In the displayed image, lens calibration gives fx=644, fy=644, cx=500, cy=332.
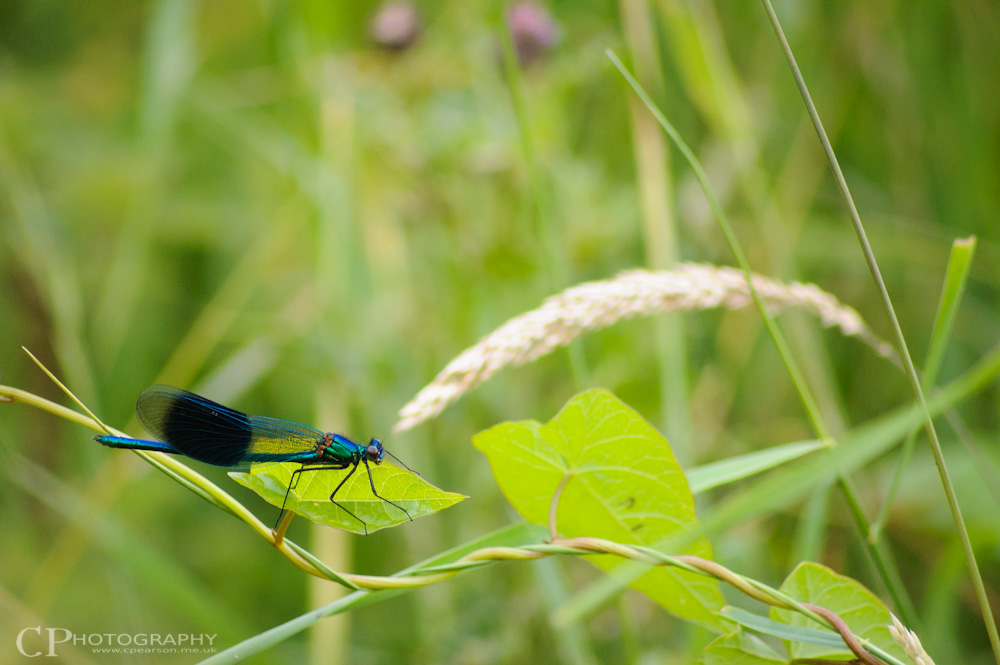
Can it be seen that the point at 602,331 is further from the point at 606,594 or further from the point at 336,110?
the point at 606,594

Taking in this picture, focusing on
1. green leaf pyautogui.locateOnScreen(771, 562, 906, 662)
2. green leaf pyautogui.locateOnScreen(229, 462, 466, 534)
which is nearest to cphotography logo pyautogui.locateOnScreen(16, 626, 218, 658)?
green leaf pyautogui.locateOnScreen(229, 462, 466, 534)

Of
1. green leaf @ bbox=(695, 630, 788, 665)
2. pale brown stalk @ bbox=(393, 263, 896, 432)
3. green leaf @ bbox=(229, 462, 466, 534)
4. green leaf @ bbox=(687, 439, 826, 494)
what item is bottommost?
green leaf @ bbox=(695, 630, 788, 665)

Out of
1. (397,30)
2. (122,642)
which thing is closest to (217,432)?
(122,642)

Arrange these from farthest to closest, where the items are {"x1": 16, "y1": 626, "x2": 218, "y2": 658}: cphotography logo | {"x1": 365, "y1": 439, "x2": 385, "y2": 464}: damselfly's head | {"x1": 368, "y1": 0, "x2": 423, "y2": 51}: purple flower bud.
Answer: {"x1": 368, "y1": 0, "x2": 423, "y2": 51}: purple flower bud
{"x1": 16, "y1": 626, "x2": 218, "y2": 658}: cphotography logo
{"x1": 365, "y1": 439, "x2": 385, "y2": 464}: damselfly's head

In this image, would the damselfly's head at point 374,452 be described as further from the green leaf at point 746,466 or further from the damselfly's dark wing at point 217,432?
the green leaf at point 746,466

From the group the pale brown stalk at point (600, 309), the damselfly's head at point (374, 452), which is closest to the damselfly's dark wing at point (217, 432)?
the damselfly's head at point (374, 452)

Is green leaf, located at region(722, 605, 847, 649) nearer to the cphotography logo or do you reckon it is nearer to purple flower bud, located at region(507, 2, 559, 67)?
the cphotography logo

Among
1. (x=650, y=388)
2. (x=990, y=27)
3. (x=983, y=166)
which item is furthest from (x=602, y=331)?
(x=990, y=27)
